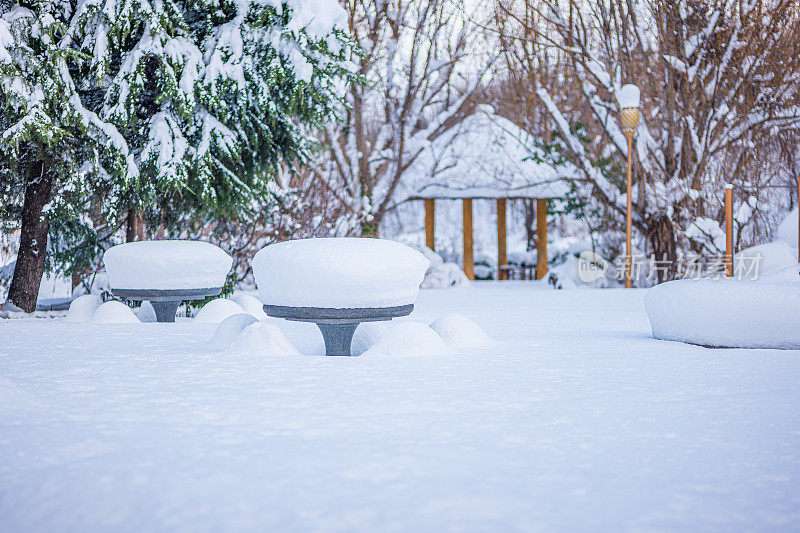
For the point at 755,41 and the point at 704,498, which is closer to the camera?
the point at 704,498

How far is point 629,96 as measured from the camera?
42.6 ft

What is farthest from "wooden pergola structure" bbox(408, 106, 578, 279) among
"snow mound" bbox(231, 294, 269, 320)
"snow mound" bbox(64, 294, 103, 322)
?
"snow mound" bbox(64, 294, 103, 322)

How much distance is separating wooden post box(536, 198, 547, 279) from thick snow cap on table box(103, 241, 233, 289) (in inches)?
447

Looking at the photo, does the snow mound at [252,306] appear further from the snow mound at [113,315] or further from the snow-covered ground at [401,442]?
the snow-covered ground at [401,442]

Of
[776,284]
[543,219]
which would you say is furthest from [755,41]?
[776,284]

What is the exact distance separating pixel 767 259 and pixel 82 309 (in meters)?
10.4

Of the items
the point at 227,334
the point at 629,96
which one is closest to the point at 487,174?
the point at 629,96

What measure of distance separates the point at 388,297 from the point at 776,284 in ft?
9.65

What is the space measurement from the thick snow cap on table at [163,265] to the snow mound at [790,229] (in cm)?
901

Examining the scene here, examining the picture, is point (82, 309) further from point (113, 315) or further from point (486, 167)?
point (486, 167)

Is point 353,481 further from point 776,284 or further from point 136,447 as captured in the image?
point 776,284

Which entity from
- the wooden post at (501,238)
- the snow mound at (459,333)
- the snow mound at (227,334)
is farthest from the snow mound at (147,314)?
the wooden post at (501,238)

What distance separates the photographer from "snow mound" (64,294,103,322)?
864 centimetres

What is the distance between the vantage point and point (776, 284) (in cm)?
576
